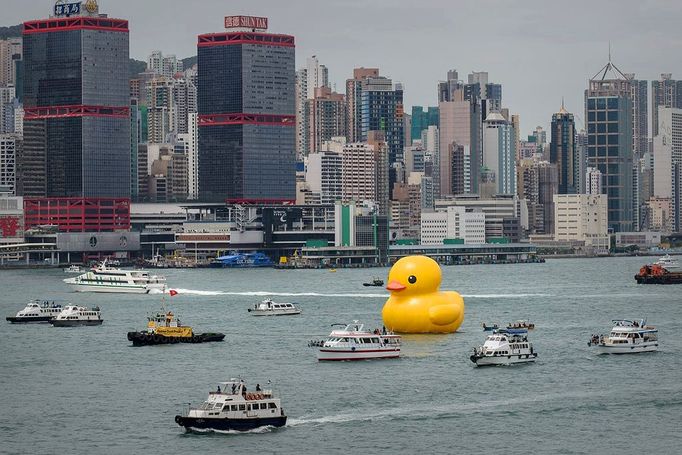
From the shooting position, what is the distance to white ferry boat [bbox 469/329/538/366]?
266 ft

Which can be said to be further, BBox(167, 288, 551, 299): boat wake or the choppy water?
BBox(167, 288, 551, 299): boat wake

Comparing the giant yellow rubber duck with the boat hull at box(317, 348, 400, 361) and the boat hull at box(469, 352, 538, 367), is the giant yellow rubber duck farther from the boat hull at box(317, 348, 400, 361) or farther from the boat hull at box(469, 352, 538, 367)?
the boat hull at box(469, 352, 538, 367)

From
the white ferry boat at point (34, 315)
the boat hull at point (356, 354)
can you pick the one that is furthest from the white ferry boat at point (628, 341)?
the white ferry boat at point (34, 315)

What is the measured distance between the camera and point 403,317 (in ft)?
293

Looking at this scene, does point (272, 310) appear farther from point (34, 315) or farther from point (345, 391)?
point (345, 391)

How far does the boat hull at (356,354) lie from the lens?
272 feet

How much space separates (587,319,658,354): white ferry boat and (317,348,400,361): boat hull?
38.6 feet

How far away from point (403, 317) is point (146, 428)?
27.1 meters

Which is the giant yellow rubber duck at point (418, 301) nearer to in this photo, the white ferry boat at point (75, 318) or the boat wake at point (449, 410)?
the boat wake at point (449, 410)

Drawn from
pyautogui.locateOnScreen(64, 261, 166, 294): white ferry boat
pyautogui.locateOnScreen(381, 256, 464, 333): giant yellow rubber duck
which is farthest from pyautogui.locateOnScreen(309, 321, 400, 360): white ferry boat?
pyautogui.locateOnScreen(64, 261, 166, 294): white ferry boat

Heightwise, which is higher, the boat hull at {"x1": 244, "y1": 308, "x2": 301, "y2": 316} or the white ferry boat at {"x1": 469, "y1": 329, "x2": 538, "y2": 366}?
the boat hull at {"x1": 244, "y1": 308, "x2": 301, "y2": 316}

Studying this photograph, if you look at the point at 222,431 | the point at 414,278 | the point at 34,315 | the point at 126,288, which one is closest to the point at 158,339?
the point at 414,278

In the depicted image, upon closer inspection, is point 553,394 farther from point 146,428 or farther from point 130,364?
point 130,364

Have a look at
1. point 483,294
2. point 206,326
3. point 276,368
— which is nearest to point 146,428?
point 276,368
